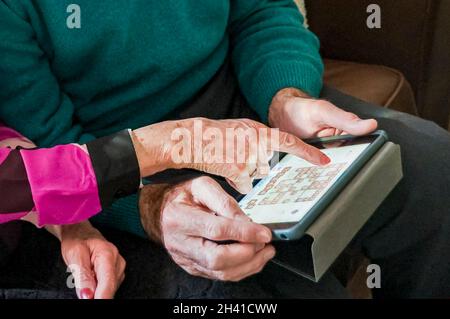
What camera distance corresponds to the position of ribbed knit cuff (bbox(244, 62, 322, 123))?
794mm

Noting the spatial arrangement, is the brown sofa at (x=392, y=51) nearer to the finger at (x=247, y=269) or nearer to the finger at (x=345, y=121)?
the finger at (x=345, y=121)

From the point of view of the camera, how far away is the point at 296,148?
0.61 meters

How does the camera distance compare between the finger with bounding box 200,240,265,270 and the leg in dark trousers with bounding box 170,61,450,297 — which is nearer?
the finger with bounding box 200,240,265,270

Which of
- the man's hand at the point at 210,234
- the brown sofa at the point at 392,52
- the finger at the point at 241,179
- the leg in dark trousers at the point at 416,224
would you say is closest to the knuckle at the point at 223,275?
the man's hand at the point at 210,234

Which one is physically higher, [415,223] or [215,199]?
[215,199]

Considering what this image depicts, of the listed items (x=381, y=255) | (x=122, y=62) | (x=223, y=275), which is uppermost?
(x=122, y=62)

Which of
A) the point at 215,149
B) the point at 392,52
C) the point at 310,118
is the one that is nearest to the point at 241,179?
the point at 215,149

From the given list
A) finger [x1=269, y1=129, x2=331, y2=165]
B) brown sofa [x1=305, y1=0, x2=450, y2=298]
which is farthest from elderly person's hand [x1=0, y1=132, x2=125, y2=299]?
brown sofa [x1=305, y1=0, x2=450, y2=298]

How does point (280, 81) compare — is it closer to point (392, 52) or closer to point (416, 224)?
point (416, 224)

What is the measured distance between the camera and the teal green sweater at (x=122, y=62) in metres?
0.66

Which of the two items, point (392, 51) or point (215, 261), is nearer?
point (215, 261)

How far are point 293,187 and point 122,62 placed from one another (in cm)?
29

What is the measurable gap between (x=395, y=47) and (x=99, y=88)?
65 cm

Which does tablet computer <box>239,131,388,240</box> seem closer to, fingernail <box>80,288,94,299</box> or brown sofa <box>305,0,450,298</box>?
fingernail <box>80,288,94,299</box>
